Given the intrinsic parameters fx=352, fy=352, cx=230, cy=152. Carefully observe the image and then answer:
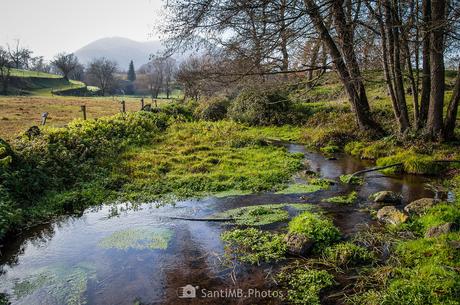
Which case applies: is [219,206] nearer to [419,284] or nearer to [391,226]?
[391,226]

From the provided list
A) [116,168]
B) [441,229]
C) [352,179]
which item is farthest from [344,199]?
[116,168]

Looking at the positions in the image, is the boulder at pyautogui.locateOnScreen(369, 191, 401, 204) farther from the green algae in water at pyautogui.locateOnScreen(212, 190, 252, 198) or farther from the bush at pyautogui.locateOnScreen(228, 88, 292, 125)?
the bush at pyautogui.locateOnScreen(228, 88, 292, 125)

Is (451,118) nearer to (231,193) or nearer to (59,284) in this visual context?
(231,193)

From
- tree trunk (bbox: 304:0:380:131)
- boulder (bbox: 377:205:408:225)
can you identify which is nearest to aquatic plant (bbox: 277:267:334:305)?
boulder (bbox: 377:205:408:225)

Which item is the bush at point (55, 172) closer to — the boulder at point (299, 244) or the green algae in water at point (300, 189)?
the green algae in water at point (300, 189)

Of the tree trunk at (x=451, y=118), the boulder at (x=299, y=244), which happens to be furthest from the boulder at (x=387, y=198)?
the tree trunk at (x=451, y=118)

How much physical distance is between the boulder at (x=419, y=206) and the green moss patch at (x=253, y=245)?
333cm

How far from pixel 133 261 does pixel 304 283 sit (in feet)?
10.5

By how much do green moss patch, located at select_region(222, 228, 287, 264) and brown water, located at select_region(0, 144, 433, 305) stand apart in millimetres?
220

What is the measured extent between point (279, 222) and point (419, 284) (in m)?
3.42

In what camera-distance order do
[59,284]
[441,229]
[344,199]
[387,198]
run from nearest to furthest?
[59,284]
[441,229]
[387,198]
[344,199]

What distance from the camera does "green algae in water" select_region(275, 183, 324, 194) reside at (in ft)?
33.6

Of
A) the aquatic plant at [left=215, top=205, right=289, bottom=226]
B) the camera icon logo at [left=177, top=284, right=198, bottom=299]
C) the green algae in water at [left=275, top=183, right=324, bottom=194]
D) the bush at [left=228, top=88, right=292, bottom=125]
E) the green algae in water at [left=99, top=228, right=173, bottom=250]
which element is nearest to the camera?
the camera icon logo at [left=177, top=284, right=198, bottom=299]

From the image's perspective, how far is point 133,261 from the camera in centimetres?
667
